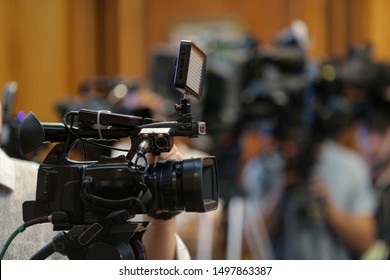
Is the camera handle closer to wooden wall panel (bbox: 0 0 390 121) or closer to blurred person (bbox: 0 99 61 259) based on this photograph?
blurred person (bbox: 0 99 61 259)

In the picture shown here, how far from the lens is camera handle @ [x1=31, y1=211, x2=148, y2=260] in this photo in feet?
2.37

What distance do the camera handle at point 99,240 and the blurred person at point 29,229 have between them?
0.02 meters

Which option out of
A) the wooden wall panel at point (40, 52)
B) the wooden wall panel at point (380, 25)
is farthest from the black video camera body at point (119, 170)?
the wooden wall panel at point (380, 25)

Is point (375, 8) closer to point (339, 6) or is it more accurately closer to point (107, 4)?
point (339, 6)

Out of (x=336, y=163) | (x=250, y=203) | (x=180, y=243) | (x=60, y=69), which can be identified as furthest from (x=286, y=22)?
(x=180, y=243)

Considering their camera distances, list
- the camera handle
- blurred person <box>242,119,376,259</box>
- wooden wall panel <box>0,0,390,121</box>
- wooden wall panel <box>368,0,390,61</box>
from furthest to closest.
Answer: wooden wall panel <box>368,0,390,61</box> → blurred person <box>242,119,376,259</box> → wooden wall panel <box>0,0,390,121</box> → the camera handle

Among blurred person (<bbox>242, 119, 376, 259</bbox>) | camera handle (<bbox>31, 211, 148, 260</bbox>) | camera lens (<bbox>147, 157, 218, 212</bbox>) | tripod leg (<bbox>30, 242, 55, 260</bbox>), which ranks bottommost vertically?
blurred person (<bbox>242, 119, 376, 259</bbox>)

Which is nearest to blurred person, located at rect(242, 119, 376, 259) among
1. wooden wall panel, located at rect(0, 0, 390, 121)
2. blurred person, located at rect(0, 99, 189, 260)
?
wooden wall panel, located at rect(0, 0, 390, 121)

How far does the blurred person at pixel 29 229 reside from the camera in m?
0.79

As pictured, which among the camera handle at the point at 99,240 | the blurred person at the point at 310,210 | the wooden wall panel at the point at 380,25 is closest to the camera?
the camera handle at the point at 99,240

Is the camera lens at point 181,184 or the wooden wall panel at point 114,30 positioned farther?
the wooden wall panel at point 114,30

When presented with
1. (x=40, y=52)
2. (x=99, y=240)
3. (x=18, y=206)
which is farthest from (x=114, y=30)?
(x=99, y=240)

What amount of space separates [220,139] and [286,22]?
4.21 feet

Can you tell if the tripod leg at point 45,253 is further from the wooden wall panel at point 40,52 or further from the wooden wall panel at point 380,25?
the wooden wall panel at point 380,25
